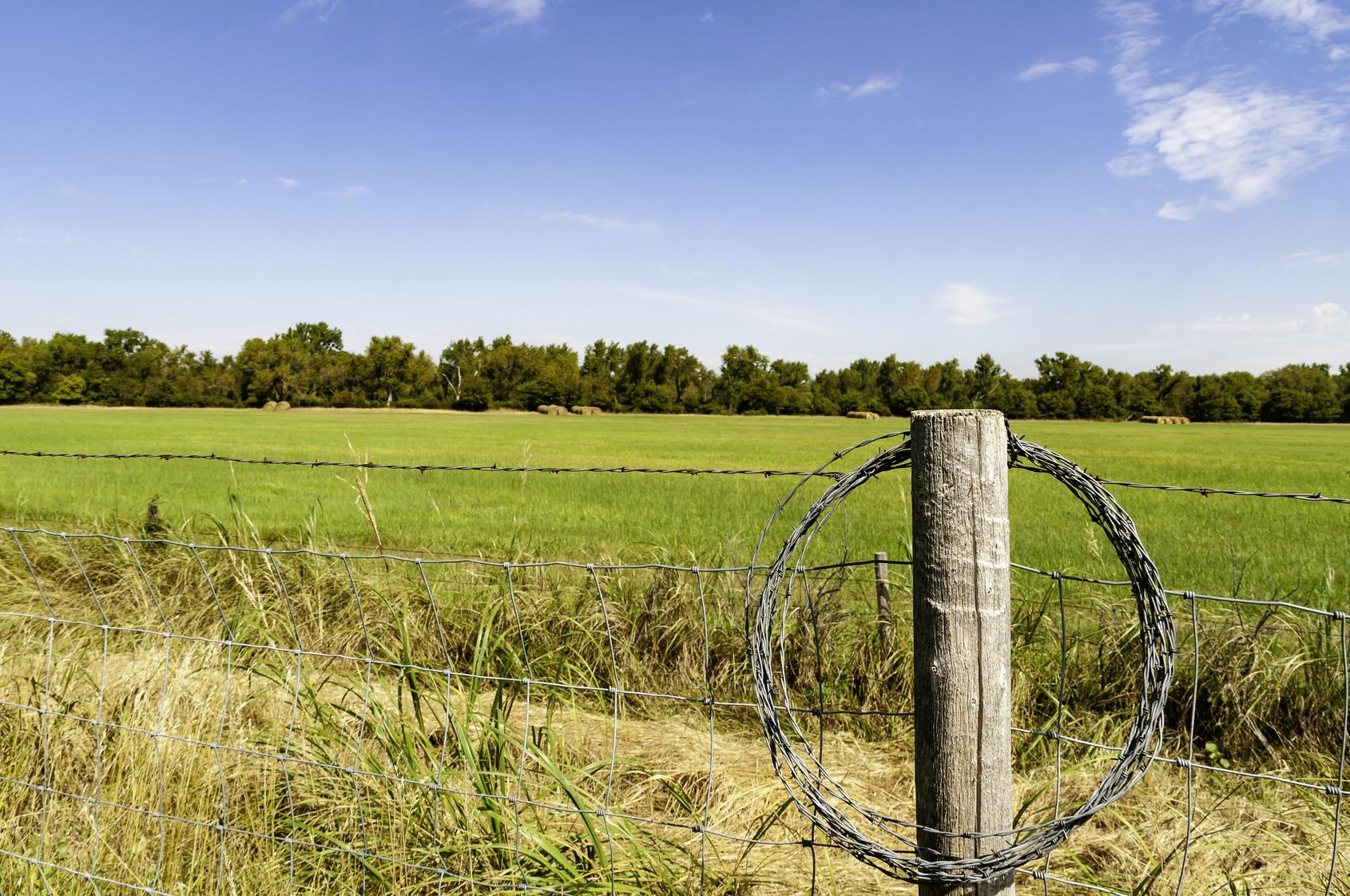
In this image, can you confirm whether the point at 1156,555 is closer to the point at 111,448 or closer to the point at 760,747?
the point at 760,747

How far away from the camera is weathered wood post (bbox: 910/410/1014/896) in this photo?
6.47 feet

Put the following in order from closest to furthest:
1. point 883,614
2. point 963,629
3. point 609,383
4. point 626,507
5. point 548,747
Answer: point 963,629
point 548,747
point 883,614
point 626,507
point 609,383

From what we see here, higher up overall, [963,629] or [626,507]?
[963,629]

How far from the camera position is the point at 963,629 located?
1.99m

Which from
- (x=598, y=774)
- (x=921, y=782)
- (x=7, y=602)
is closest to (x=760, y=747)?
(x=598, y=774)

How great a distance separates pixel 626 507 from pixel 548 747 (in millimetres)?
10231

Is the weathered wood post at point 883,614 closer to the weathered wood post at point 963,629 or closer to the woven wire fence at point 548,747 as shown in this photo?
the woven wire fence at point 548,747

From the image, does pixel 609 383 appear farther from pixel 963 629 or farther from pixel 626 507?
pixel 963 629

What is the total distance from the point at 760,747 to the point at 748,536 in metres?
5.93

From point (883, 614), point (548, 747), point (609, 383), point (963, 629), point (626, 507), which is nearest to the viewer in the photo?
point (963, 629)

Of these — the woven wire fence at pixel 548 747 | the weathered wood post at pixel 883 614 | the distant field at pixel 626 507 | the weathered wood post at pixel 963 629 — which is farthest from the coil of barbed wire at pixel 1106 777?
the distant field at pixel 626 507

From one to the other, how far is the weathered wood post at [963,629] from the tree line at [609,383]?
8624 cm

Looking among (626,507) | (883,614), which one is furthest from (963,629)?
(626,507)

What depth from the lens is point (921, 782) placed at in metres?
2.08
